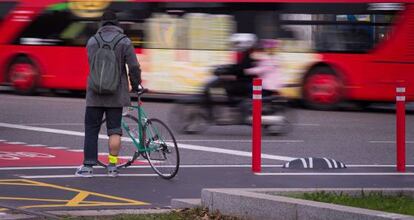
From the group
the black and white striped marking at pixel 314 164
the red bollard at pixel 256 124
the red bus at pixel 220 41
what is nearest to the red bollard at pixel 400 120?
the black and white striped marking at pixel 314 164

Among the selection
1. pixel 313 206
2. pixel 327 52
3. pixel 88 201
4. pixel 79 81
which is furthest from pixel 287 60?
pixel 313 206

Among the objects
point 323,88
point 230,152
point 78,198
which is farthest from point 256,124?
point 323,88

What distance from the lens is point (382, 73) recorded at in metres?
21.5

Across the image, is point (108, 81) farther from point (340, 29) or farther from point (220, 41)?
point (220, 41)

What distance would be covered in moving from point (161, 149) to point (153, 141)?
0.18m

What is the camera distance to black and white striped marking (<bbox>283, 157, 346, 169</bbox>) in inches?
482

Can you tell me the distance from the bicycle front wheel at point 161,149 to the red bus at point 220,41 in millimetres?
10328

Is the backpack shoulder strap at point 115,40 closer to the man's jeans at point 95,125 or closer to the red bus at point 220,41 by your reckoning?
the man's jeans at point 95,125

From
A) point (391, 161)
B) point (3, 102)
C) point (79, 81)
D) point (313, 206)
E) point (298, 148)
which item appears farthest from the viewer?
point (79, 81)

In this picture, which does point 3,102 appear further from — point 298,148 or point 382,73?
point 298,148

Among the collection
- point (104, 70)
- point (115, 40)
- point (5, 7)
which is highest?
point (5, 7)

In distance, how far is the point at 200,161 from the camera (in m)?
13.1

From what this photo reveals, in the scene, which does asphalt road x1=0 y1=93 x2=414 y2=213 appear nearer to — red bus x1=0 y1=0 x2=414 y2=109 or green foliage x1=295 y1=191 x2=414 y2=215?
red bus x1=0 y1=0 x2=414 y2=109

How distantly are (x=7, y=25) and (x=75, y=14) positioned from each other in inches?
84.6
